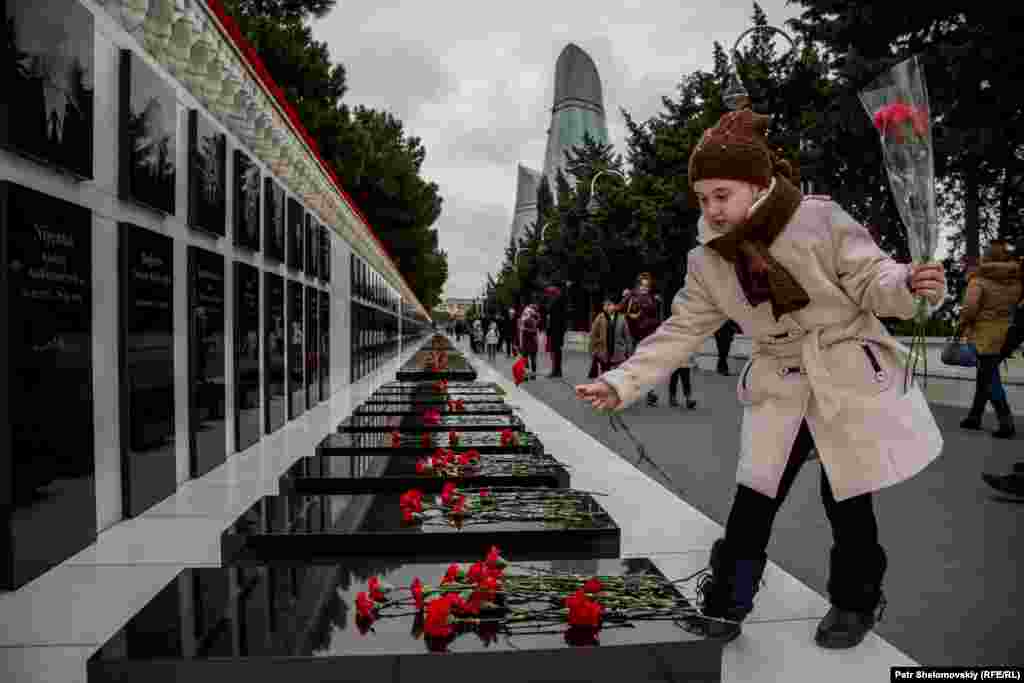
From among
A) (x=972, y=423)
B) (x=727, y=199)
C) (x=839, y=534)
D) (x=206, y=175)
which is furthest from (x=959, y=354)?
(x=727, y=199)

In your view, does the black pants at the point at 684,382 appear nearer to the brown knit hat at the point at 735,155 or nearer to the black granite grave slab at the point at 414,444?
the black granite grave slab at the point at 414,444

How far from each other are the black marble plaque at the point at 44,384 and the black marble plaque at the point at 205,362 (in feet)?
7.34

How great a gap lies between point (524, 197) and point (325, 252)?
418ft

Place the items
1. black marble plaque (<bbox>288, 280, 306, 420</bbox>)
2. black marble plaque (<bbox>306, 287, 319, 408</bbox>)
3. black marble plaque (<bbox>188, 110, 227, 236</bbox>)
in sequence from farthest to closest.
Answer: black marble plaque (<bbox>306, 287, 319, 408</bbox>) < black marble plaque (<bbox>288, 280, 306, 420</bbox>) < black marble plaque (<bbox>188, 110, 227, 236</bbox>)

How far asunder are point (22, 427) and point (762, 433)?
3.43 metres

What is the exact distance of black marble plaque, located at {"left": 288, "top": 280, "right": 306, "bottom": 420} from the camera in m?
12.5

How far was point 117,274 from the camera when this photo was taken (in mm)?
6074

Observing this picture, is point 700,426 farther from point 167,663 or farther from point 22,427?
point 167,663

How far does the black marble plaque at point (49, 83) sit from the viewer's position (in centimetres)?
446

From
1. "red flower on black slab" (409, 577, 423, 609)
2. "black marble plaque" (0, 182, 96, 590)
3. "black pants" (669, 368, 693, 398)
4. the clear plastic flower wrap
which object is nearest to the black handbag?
"black pants" (669, 368, 693, 398)

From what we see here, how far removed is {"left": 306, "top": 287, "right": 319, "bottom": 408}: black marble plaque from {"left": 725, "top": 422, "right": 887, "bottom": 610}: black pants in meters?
11.0

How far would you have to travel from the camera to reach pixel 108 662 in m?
3.03

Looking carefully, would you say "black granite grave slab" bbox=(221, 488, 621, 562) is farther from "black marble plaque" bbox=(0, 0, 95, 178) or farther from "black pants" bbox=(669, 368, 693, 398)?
"black pants" bbox=(669, 368, 693, 398)

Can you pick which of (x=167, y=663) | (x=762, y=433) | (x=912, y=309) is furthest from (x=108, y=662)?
(x=912, y=309)
